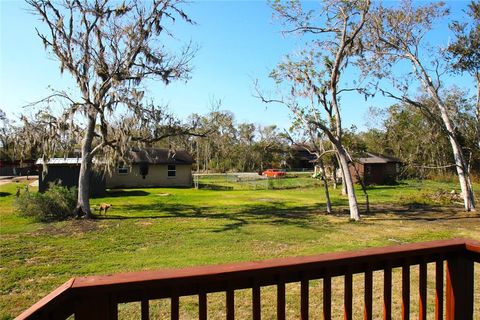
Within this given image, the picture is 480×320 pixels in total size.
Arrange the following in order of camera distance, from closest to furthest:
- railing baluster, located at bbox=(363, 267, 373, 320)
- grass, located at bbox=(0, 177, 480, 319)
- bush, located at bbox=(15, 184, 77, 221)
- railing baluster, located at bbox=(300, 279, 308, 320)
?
railing baluster, located at bbox=(300, 279, 308, 320) → railing baluster, located at bbox=(363, 267, 373, 320) → grass, located at bbox=(0, 177, 480, 319) → bush, located at bbox=(15, 184, 77, 221)

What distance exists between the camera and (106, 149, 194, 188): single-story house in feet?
96.7

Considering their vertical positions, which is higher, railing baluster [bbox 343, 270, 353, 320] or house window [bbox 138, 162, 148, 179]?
house window [bbox 138, 162, 148, 179]

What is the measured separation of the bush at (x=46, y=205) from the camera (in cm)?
1363

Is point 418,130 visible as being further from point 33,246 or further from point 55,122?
point 33,246

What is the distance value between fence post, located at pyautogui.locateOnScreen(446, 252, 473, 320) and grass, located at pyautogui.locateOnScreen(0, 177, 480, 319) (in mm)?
2600

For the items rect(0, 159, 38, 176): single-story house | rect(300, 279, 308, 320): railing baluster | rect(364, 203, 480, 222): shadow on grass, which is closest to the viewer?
rect(300, 279, 308, 320): railing baluster

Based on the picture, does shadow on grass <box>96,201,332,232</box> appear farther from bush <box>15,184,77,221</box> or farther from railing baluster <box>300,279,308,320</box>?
railing baluster <box>300,279,308,320</box>

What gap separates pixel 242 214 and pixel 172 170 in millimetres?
17236

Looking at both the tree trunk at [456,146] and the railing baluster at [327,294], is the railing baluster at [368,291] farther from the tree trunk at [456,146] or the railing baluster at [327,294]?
the tree trunk at [456,146]

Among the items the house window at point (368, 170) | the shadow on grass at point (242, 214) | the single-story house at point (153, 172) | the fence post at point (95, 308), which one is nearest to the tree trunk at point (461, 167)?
the shadow on grass at point (242, 214)

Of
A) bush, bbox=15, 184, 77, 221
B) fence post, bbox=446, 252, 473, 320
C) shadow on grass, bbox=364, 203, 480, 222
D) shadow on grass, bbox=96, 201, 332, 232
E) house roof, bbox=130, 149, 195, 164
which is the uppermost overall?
house roof, bbox=130, 149, 195, 164

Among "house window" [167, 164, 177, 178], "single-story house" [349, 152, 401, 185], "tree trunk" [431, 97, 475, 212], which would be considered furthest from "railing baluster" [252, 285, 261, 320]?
"single-story house" [349, 152, 401, 185]

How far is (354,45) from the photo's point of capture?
50.8 ft

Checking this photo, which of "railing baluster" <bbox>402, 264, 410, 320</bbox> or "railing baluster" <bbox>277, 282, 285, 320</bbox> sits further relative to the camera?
"railing baluster" <bbox>402, 264, 410, 320</bbox>
